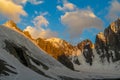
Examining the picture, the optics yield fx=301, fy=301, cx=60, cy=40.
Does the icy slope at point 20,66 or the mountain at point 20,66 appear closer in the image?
the icy slope at point 20,66

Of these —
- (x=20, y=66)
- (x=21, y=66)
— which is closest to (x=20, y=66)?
(x=20, y=66)

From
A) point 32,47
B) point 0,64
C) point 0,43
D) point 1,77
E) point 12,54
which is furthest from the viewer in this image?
point 32,47

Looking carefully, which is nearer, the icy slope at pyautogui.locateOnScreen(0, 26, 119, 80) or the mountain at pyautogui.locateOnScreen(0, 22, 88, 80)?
the mountain at pyautogui.locateOnScreen(0, 22, 88, 80)

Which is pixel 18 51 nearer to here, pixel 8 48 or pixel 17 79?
pixel 8 48

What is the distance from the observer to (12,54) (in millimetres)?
83438

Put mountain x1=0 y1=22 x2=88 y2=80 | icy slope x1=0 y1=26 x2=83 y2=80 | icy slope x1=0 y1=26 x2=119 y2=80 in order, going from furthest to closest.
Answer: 1. icy slope x1=0 y1=26 x2=119 y2=80
2. mountain x1=0 y1=22 x2=88 y2=80
3. icy slope x1=0 y1=26 x2=83 y2=80

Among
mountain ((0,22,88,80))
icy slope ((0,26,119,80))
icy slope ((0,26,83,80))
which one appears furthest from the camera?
icy slope ((0,26,119,80))

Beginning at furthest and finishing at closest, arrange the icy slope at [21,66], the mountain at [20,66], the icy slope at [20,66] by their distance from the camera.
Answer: the icy slope at [21,66], the mountain at [20,66], the icy slope at [20,66]

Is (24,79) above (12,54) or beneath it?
beneath

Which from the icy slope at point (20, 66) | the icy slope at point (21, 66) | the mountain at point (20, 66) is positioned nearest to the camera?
the icy slope at point (20, 66)

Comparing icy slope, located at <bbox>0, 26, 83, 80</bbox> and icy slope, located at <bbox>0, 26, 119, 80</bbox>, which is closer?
icy slope, located at <bbox>0, 26, 83, 80</bbox>

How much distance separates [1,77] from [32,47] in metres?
93.0

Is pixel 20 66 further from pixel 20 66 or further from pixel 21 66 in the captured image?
pixel 21 66

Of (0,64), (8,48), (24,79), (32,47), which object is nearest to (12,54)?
(8,48)
